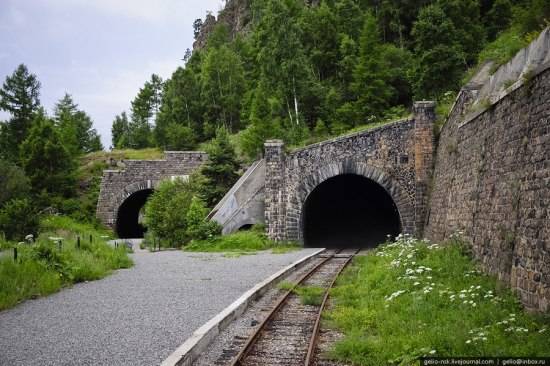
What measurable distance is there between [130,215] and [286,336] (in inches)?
1264

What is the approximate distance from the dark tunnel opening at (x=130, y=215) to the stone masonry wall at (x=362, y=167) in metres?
15.1

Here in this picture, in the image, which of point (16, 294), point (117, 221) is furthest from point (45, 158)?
point (16, 294)

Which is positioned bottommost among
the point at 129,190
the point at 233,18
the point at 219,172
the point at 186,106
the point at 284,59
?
the point at 129,190

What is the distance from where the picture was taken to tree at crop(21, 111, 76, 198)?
3170 cm

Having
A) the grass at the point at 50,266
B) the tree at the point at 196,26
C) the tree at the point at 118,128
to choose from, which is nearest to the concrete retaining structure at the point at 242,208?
the grass at the point at 50,266

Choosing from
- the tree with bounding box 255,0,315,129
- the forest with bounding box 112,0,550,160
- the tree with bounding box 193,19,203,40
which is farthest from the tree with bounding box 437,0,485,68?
the tree with bounding box 193,19,203,40

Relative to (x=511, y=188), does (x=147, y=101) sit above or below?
above

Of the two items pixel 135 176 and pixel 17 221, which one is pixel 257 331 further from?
pixel 135 176

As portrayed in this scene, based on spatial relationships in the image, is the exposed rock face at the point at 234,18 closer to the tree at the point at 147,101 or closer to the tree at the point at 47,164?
the tree at the point at 147,101

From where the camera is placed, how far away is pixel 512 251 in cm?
773

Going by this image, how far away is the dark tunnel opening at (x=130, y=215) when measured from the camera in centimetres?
3338

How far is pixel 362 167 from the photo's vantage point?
19.9m

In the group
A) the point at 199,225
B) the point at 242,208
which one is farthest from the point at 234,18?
the point at 199,225

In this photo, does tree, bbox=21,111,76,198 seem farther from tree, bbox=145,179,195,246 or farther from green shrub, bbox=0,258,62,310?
green shrub, bbox=0,258,62,310
